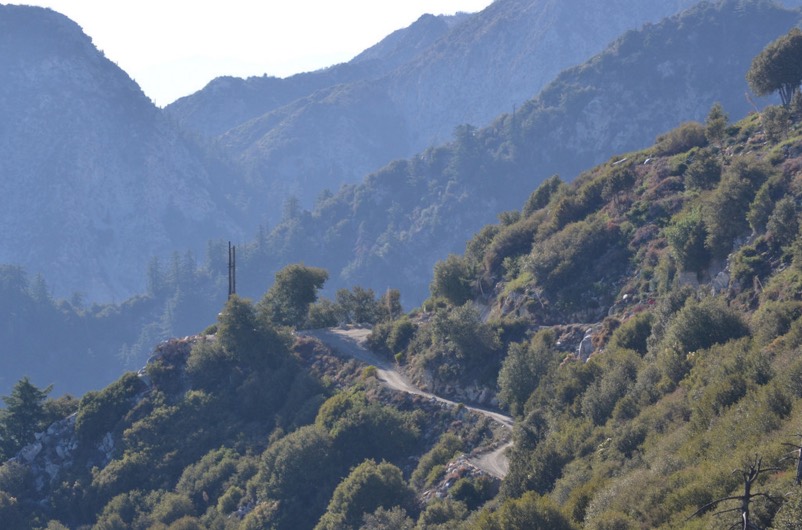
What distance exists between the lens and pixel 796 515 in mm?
29188

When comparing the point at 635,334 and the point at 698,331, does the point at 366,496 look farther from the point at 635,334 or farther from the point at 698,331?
the point at 698,331

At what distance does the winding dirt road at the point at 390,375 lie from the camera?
204ft

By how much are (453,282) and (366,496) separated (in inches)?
1131

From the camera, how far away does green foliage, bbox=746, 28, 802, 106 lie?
7956cm

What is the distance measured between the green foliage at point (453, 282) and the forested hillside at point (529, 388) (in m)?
0.20

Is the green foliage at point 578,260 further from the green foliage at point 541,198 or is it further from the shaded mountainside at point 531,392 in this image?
the green foliage at point 541,198

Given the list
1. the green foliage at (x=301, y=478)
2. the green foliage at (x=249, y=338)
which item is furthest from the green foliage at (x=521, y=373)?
the green foliage at (x=249, y=338)

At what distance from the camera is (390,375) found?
80.3 metres

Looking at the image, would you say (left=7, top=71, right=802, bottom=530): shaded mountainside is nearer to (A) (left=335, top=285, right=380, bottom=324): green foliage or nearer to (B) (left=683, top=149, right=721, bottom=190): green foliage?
(B) (left=683, top=149, right=721, bottom=190): green foliage

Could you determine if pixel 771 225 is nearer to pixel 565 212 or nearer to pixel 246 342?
pixel 565 212

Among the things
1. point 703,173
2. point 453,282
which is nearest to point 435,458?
point 453,282

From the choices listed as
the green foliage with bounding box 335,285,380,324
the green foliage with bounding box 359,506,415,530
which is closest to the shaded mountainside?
the green foliage with bounding box 359,506,415,530

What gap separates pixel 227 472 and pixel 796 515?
53.0 meters

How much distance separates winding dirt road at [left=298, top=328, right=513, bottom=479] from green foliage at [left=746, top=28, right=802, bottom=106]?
3407 centimetres
